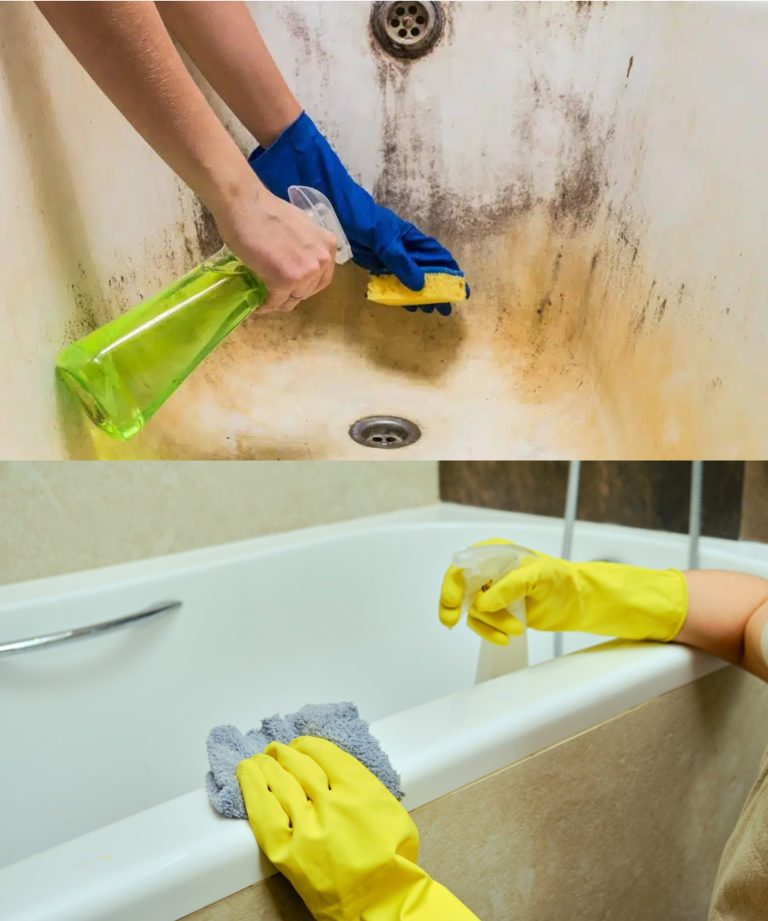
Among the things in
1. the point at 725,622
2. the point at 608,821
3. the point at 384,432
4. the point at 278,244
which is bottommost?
the point at 608,821

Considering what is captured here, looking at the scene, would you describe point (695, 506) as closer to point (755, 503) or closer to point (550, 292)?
point (755, 503)

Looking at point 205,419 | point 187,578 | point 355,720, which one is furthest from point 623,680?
point 187,578

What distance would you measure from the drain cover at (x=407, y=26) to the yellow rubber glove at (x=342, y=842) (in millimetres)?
392

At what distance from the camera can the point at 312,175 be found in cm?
33

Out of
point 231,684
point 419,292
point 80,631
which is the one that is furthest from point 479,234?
point 231,684

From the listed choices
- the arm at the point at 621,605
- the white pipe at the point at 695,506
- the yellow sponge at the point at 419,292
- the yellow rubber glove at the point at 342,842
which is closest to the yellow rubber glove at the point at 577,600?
the arm at the point at 621,605

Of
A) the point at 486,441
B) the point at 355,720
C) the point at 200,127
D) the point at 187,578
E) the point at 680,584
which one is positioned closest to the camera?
the point at 200,127

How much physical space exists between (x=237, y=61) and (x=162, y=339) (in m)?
0.12

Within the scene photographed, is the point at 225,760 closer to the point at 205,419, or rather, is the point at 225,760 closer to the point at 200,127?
the point at 205,419

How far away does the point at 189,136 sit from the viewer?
0.30 m

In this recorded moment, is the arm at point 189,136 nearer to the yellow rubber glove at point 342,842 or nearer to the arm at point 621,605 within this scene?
the yellow rubber glove at point 342,842

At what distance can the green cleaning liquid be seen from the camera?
0.33 meters

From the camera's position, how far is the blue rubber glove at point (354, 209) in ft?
1.07

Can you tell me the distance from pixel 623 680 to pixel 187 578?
57cm
